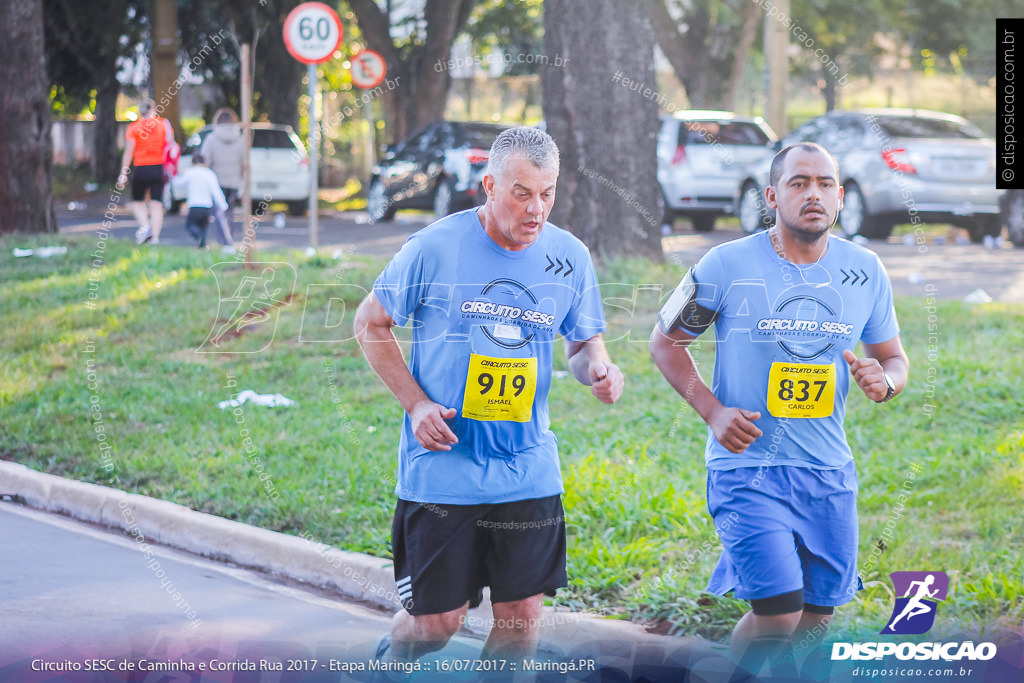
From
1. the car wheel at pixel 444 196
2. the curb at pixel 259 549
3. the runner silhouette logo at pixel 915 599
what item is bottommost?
the curb at pixel 259 549

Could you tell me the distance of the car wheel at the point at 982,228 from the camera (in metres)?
15.1

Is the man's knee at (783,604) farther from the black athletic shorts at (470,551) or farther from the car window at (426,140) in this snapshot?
the car window at (426,140)

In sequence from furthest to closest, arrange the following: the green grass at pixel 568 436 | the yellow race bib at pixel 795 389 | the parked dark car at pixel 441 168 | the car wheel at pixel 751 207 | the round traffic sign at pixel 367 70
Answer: the parked dark car at pixel 441 168 → the car wheel at pixel 751 207 → the round traffic sign at pixel 367 70 → the green grass at pixel 568 436 → the yellow race bib at pixel 795 389

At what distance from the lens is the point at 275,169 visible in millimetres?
20281

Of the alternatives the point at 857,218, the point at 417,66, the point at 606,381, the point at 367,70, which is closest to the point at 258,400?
the point at 606,381

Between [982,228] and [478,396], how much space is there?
13238 mm

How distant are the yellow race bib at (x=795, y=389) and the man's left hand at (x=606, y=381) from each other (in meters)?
0.48

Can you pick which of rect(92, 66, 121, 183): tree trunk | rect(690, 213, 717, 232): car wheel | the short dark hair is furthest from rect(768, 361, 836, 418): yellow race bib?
rect(92, 66, 121, 183): tree trunk

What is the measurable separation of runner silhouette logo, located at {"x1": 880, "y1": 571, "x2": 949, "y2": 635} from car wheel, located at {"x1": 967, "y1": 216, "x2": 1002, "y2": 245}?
11133mm

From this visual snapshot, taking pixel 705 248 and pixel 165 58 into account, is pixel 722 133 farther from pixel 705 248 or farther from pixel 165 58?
Answer: pixel 165 58

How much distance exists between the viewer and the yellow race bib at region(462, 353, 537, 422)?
11.9ft

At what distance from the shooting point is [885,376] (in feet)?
12.4

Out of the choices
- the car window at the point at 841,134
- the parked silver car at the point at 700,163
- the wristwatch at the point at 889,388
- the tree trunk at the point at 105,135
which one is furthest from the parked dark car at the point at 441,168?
the tree trunk at the point at 105,135

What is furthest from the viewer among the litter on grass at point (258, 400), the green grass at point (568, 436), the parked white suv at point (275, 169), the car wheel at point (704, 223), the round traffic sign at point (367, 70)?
the parked white suv at point (275, 169)
